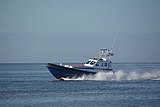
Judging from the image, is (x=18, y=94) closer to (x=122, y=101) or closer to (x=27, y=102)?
(x=27, y=102)

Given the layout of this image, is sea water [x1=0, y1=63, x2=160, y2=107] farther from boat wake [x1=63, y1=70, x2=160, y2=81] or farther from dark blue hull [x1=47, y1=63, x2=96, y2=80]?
dark blue hull [x1=47, y1=63, x2=96, y2=80]

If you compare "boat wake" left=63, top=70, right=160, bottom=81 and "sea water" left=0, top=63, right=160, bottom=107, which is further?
"boat wake" left=63, top=70, right=160, bottom=81

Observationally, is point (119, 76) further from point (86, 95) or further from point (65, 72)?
point (86, 95)

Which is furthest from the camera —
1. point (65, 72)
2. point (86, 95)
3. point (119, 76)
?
point (119, 76)

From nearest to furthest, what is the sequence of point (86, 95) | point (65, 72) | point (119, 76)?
point (86, 95) < point (65, 72) < point (119, 76)

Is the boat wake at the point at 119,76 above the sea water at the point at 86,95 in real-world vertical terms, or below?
above

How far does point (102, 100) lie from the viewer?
56438 mm

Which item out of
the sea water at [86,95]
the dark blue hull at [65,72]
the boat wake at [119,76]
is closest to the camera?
the sea water at [86,95]

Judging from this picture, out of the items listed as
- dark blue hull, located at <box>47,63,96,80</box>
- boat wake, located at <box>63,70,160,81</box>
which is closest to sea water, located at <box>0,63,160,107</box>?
boat wake, located at <box>63,70,160,81</box>

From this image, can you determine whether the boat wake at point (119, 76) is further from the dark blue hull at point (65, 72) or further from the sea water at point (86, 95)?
the dark blue hull at point (65, 72)

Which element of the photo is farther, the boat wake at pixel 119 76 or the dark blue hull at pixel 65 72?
the boat wake at pixel 119 76

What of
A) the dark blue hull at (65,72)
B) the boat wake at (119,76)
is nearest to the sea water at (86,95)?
the boat wake at (119,76)

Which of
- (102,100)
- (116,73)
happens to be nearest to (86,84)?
(116,73)

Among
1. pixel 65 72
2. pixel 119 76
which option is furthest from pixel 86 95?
pixel 119 76
